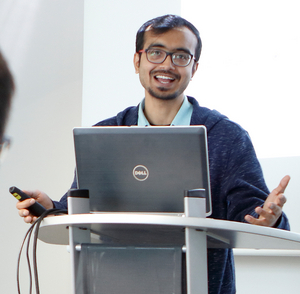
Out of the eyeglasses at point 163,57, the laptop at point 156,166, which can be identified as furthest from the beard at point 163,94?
the laptop at point 156,166

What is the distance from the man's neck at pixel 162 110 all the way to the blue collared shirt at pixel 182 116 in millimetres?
39

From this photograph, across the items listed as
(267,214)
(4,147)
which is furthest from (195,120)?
(4,147)

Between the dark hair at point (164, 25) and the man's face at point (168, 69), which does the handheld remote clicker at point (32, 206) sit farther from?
the dark hair at point (164, 25)

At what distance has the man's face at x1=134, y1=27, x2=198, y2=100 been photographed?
5.56ft

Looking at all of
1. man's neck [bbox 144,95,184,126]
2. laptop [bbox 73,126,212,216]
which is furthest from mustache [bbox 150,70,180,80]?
laptop [bbox 73,126,212,216]

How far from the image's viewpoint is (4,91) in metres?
2.26

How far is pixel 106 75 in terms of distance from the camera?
2748 mm

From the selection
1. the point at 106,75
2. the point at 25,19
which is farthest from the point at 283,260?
the point at 25,19

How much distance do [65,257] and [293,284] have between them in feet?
4.49

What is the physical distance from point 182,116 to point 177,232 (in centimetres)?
87

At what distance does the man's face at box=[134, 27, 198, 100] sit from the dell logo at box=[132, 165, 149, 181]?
821 millimetres

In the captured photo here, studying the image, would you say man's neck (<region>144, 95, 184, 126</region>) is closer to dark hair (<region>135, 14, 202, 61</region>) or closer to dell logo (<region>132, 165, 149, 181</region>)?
dark hair (<region>135, 14, 202, 61</region>)

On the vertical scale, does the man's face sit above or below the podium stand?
above

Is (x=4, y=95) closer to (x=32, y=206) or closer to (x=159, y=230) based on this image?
(x=32, y=206)
